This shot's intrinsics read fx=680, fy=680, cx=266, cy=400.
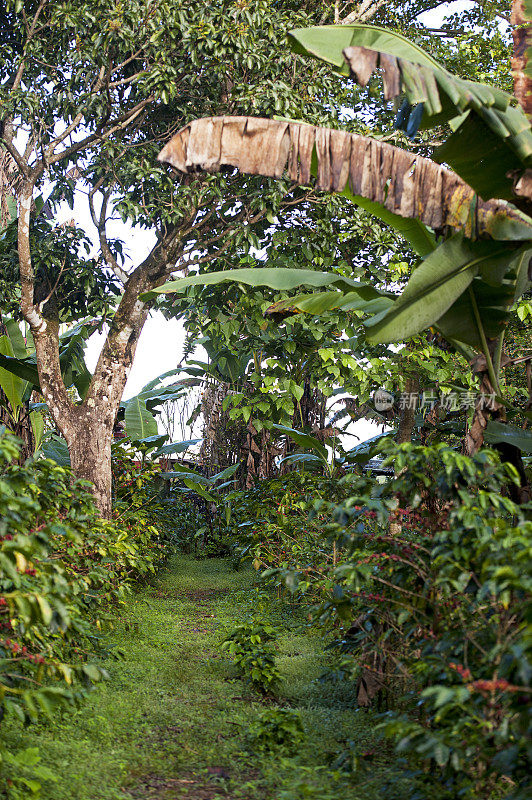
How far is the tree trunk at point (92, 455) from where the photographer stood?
597 centimetres

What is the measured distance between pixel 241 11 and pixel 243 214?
1.69m

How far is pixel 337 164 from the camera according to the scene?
3.00m

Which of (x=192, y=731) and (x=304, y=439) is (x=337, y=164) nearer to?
(x=192, y=731)

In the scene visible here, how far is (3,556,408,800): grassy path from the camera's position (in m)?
2.78

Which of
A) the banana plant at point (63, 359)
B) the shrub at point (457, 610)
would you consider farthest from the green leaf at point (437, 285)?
the banana plant at point (63, 359)

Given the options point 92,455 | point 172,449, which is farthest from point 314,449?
point 92,455

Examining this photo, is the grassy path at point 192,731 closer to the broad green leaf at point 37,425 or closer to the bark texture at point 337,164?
the bark texture at point 337,164

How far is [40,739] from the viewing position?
306 centimetres

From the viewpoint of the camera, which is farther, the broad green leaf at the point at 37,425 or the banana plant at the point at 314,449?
the broad green leaf at the point at 37,425

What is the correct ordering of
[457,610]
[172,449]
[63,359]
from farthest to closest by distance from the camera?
[172,449], [63,359], [457,610]

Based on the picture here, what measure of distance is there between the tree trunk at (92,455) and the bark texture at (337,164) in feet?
11.5

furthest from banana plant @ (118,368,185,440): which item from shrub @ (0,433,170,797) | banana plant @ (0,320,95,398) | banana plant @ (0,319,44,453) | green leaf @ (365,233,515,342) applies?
green leaf @ (365,233,515,342)

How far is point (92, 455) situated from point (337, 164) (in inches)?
151

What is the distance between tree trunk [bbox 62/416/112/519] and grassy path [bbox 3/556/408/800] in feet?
3.68
